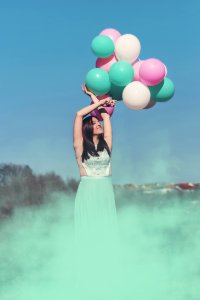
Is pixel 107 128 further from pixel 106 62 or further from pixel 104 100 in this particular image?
pixel 106 62

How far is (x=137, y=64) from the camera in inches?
200

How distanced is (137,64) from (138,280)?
6.19 feet

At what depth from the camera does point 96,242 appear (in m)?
4.81

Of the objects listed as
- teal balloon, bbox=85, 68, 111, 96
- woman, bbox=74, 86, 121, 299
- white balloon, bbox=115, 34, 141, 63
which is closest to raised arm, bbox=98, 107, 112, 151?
woman, bbox=74, 86, 121, 299

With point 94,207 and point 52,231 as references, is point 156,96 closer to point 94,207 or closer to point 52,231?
point 94,207

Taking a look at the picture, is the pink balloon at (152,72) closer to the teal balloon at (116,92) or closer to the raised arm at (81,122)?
the teal balloon at (116,92)

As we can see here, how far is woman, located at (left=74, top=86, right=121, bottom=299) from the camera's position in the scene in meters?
4.76

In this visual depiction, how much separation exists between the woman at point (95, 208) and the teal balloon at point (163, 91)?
439 millimetres

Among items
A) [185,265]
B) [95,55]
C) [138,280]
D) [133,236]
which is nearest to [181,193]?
[133,236]

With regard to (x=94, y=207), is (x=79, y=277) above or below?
below

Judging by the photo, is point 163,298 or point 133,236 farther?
point 133,236

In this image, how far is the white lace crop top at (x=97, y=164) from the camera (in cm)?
477

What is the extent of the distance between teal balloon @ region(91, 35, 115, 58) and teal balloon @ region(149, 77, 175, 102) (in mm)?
450

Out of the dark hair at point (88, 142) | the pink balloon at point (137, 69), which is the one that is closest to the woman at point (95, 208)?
the dark hair at point (88, 142)
